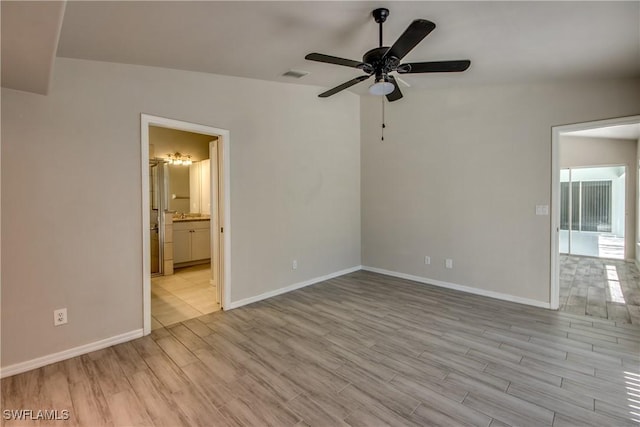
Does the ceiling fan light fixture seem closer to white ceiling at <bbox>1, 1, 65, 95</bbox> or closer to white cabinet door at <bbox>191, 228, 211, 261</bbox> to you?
white ceiling at <bbox>1, 1, 65, 95</bbox>

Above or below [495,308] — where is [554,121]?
above

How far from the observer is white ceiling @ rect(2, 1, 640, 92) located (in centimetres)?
211

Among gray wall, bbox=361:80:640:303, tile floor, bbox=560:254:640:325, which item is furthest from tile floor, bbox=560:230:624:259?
gray wall, bbox=361:80:640:303

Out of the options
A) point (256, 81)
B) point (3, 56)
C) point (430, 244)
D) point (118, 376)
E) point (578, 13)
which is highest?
point (256, 81)

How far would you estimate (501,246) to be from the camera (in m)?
4.04

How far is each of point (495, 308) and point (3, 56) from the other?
16.5ft

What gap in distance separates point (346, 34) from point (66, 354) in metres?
3.74

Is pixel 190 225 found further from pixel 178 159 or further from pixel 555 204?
pixel 555 204

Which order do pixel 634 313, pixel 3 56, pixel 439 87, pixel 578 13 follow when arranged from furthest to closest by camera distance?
pixel 439 87
pixel 634 313
pixel 578 13
pixel 3 56

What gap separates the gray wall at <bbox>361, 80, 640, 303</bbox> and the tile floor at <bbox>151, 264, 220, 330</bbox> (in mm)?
2950

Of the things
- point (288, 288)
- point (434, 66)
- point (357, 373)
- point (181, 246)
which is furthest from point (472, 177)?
point (181, 246)

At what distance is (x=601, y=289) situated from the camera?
440 centimetres

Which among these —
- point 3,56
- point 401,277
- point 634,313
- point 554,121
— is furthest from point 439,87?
point 3,56

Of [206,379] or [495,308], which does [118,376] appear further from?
[495,308]
